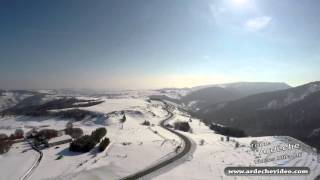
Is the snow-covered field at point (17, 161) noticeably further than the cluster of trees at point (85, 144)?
No

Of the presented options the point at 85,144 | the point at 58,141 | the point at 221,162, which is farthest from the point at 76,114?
the point at 221,162

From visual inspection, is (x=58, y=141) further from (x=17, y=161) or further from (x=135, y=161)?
(x=135, y=161)

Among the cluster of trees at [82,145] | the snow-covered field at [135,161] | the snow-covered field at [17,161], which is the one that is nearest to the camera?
the snow-covered field at [135,161]

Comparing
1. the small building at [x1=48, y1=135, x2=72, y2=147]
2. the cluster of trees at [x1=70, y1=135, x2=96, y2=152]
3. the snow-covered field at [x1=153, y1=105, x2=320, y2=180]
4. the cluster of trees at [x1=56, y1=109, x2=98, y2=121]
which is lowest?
the cluster of trees at [x1=56, y1=109, x2=98, y2=121]

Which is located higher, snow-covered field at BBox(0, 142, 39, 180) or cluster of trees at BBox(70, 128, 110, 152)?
cluster of trees at BBox(70, 128, 110, 152)

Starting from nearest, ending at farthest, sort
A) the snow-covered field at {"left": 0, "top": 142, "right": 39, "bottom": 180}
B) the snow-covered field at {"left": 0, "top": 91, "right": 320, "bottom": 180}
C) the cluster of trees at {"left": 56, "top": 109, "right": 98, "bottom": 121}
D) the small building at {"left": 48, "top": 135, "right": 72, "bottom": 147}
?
the snow-covered field at {"left": 0, "top": 91, "right": 320, "bottom": 180} → the snow-covered field at {"left": 0, "top": 142, "right": 39, "bottom": 180} → the small building at {"left": 48, "top": 135, "right": 72, "bottom": 147} → the cluster of trees at {"left": 56, "top": 109, "right": 98, "bottom": 121}

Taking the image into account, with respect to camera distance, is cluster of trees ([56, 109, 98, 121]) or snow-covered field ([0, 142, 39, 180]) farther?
Result: cluster of trees ([56, 109, 98, 121])

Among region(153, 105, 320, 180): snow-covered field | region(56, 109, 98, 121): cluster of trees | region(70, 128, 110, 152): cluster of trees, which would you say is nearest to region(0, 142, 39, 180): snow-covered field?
region(70, 128, 110, 152): cluster of trees

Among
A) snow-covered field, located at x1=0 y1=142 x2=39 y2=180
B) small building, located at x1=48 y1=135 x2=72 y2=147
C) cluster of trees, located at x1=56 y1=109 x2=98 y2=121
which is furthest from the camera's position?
cluster of trees, located at x1=56 y1=109 x2=98 y2=121

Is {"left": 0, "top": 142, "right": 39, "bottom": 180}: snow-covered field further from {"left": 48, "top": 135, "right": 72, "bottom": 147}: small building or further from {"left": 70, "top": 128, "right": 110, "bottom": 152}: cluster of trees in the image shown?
{"left": 70, "top": 128, "right": 110, "bottom": 152}: cluster of trees

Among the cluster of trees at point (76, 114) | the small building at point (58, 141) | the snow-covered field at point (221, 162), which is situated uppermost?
the small building at point (58, 141)

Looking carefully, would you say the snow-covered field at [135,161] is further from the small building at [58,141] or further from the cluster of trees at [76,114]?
the cluster of trees at [76,114]

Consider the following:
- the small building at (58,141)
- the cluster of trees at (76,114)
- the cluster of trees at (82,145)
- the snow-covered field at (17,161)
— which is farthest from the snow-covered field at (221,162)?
the cluster of trees at (76,114)
